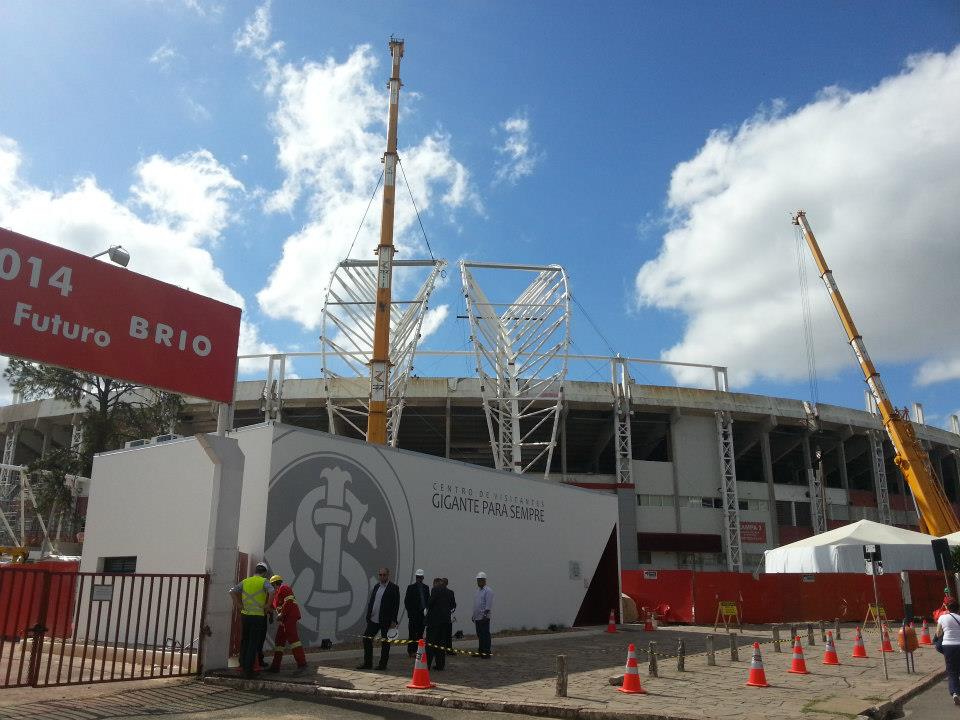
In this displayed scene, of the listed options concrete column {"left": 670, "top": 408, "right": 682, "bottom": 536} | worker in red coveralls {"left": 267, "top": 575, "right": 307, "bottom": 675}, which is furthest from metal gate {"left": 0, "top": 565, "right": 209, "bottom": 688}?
concrete column {"left": 670, "top": 408, "right": 682, "bottom": 536}

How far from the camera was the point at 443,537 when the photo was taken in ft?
59.0

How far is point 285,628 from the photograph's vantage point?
11.7 metres

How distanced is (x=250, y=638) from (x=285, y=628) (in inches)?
31.0

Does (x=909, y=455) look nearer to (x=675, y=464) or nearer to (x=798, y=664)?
(x=675, y=464)

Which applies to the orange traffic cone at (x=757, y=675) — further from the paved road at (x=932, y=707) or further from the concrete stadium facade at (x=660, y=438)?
the concrete stadium facade at (x=660, y=438)

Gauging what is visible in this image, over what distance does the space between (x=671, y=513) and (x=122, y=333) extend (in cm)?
4193

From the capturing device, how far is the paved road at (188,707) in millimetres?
8562

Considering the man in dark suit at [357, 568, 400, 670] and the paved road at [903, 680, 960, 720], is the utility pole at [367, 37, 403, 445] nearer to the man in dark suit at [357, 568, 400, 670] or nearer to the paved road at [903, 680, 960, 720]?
the man in dark suit at [357, 568, 400, 670]

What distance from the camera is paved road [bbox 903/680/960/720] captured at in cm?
1011

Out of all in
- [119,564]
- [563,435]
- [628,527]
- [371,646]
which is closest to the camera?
[371,646]

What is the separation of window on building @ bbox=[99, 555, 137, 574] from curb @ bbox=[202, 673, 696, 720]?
505 cm

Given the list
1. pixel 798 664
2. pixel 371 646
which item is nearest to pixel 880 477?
pixel 798 664

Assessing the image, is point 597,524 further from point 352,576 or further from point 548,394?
point 548,394

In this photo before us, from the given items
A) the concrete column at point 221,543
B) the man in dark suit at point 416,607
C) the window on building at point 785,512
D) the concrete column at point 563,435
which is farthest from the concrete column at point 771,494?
the concrete column at point 221,543
